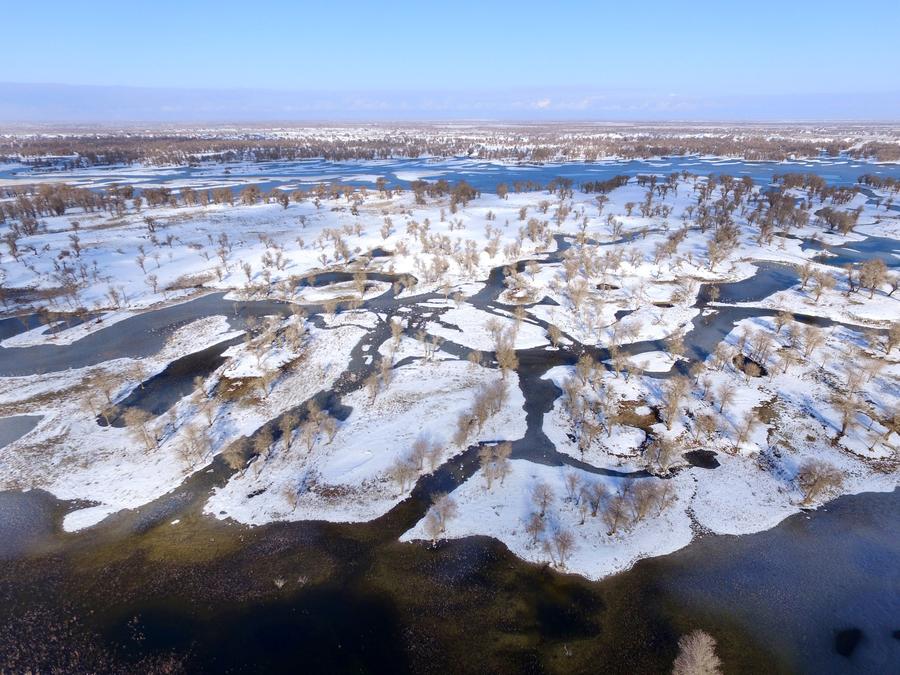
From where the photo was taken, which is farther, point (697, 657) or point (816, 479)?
point (816, 479)

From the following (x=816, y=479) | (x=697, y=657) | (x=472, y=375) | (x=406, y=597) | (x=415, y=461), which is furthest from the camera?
(x=472, y=375)

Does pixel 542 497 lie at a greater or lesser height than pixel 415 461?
lesser

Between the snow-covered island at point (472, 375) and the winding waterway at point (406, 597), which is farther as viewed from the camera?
the snow-covered island at point (472, 375)

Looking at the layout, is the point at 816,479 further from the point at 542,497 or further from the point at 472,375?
the point at 472,375

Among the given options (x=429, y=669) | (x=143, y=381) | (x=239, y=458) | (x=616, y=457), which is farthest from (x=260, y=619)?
(x=143, y=381)

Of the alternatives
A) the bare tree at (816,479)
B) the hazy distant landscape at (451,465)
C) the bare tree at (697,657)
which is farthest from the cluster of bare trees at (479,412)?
the bare tree at (816,479)

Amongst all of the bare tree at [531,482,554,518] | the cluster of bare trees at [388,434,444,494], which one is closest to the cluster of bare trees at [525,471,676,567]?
the bare tree at [531,482,554,518]

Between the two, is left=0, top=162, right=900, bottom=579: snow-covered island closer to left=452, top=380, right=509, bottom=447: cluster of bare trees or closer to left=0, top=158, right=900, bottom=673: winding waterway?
left=452, top=380, right=509, bottom=447: cluster of bare trees

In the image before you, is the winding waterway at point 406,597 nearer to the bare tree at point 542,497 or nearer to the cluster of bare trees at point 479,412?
the cluster of bare trees at point 479,412

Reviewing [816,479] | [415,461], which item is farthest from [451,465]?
[816,479]
